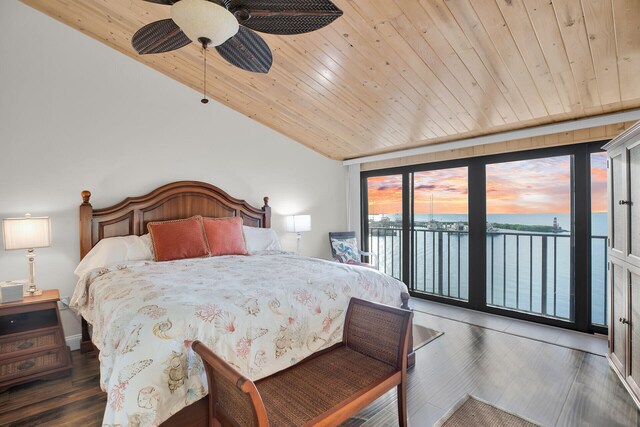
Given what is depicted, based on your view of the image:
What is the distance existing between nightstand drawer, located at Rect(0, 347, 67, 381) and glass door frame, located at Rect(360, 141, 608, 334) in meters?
4.05

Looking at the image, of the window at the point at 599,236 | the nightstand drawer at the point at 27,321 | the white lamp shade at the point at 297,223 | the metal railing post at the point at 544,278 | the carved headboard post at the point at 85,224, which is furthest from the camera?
the white lamp shade at the point at 297,223

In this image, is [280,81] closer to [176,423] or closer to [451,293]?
[176,423]

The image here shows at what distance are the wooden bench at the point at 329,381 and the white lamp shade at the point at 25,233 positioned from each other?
6.77 feet

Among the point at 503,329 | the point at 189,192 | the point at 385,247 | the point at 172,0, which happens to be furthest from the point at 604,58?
the point at 189,192

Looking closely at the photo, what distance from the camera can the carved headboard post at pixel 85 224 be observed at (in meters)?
2.96

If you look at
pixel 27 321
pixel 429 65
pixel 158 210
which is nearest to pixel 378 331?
pixel 429 65

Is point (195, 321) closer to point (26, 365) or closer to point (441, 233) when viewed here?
point (26, 365)

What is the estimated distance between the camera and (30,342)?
95.8 inches

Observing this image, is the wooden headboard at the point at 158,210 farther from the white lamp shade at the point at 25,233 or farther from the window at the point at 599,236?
the window at the point at 599,236

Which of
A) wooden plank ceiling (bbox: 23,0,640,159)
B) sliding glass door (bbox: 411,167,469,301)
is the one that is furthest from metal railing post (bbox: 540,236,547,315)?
wooden plank ceiling (bbox: 23,0,640,159)

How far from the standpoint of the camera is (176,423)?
4.68 ft

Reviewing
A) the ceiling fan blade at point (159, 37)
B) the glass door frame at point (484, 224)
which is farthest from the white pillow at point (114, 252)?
the glass door frame at point (484, 224)

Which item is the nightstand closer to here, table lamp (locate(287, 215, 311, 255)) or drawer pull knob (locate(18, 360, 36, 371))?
drawer pull knob (locate(18, 360, 36, 371))

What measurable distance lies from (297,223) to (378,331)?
9.01ft
